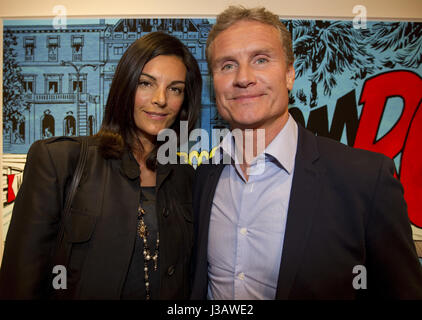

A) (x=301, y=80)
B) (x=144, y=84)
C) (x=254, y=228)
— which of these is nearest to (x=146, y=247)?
(x=254, y=228)

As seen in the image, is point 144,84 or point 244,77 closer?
point 244,77

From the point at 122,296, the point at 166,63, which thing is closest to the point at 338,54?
the point at 166,63

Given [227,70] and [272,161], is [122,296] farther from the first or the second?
[227,70]

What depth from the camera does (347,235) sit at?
1206 millimetres

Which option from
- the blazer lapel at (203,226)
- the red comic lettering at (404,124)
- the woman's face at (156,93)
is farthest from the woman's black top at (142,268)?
the red comic lettering at (404,124)

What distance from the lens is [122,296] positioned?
49.6 inches

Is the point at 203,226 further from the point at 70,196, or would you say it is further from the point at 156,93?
the point at 156,93

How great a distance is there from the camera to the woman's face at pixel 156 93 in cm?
151

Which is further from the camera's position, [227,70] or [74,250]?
[227,70]

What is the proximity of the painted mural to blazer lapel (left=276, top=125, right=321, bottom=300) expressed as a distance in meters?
0.87

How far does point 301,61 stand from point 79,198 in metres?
1.90

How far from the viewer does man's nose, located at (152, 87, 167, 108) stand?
1.49 meters

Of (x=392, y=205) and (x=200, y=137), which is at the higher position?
(x=200, y=137)

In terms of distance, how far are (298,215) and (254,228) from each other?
240 mm
